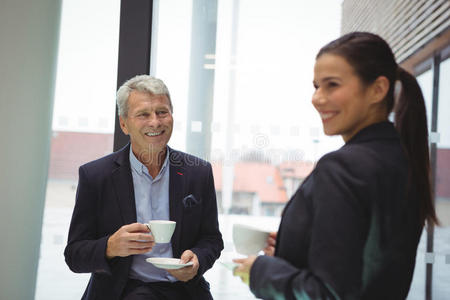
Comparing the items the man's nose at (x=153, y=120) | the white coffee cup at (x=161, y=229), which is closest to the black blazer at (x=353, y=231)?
the white coffee cup at (x=161, y=229)

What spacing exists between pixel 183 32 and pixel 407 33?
1713 millimetres

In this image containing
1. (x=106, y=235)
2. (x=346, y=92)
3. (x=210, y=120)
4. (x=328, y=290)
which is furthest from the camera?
(x=210, y=120)

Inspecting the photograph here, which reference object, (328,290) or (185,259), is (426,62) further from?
(328,290)

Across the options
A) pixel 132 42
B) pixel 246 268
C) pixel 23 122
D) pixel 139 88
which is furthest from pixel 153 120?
pixel 23 122

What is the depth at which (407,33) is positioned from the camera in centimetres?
314

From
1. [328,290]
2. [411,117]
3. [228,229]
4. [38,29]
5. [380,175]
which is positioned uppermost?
[38,29]

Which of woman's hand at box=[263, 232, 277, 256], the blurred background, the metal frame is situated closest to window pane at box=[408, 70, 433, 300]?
the blurred background

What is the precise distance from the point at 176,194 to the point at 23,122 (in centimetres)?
133

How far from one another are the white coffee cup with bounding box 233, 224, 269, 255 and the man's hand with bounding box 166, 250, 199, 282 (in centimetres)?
42

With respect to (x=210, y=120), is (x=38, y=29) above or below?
above

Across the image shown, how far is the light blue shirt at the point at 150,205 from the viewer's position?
1.73 m

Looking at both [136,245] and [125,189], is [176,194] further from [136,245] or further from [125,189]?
[136,245]

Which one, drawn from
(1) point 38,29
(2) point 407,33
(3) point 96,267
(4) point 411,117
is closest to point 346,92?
(4) point 411,117

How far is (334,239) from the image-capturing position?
85 centimetres
